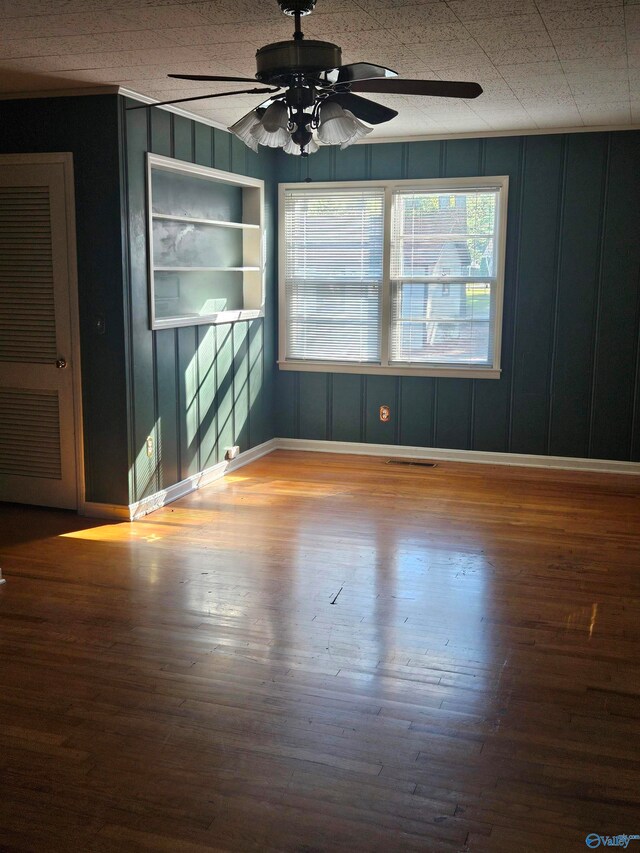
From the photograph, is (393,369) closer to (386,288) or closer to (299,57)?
(386,288)

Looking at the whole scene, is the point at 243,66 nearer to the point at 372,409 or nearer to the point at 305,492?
the point at 305,492

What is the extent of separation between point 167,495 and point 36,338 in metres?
1.31

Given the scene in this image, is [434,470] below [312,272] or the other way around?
below

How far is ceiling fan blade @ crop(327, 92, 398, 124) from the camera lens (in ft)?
10.9

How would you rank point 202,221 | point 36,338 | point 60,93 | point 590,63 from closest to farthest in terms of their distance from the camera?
point 590,63 → point 60,93 → point 36,338 → point 202,221

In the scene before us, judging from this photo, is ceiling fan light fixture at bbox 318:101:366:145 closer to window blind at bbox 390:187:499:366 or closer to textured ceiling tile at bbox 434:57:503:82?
textured ceiling tile at bbox 434:57:503:82

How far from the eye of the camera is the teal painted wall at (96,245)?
4.84m

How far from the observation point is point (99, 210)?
16.1ft

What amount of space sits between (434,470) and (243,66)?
341 cm

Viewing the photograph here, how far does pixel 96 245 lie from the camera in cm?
495

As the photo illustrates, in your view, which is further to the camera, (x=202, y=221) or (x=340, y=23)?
(x=202, y=221)

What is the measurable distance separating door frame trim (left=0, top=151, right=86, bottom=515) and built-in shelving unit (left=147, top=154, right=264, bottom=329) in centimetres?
46

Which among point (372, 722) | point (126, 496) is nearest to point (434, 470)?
point (126, 496)

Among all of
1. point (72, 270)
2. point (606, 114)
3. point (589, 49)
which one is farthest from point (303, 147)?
point (606, 114)
